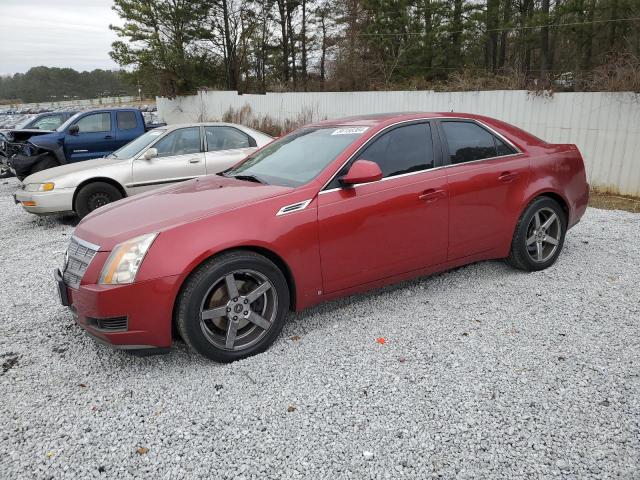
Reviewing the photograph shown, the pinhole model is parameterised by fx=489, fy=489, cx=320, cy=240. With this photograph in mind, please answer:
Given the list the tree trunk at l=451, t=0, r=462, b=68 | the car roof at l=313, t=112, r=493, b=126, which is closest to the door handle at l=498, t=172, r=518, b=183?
the car roof at l=313, t=112, r=493, b=126

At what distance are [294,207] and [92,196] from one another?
5254 millimetres

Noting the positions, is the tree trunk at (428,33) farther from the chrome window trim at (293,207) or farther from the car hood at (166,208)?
the chrome window trim at (293,207)

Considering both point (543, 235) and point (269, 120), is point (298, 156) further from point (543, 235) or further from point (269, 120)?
point (269, 120)

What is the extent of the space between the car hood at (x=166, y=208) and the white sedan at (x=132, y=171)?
12.5 feet

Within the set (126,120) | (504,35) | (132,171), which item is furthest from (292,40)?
(132,171)

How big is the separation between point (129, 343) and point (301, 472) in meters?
1.40

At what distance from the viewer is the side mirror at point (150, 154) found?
294 inches

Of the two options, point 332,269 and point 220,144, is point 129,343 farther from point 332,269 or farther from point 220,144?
point 220,144

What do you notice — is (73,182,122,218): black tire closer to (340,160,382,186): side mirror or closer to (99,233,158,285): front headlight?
(99,233,158,285): front headlight

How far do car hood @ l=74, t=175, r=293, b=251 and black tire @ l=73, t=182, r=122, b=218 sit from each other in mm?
3967

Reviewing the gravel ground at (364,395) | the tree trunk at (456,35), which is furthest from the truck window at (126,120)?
the tree trunk at (456,35)

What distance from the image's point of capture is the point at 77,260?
3312 millimetres

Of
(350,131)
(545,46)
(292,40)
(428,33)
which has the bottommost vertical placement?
(350,131)

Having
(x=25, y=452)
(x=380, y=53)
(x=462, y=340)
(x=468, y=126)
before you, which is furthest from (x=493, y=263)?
(x=380, y=53)
